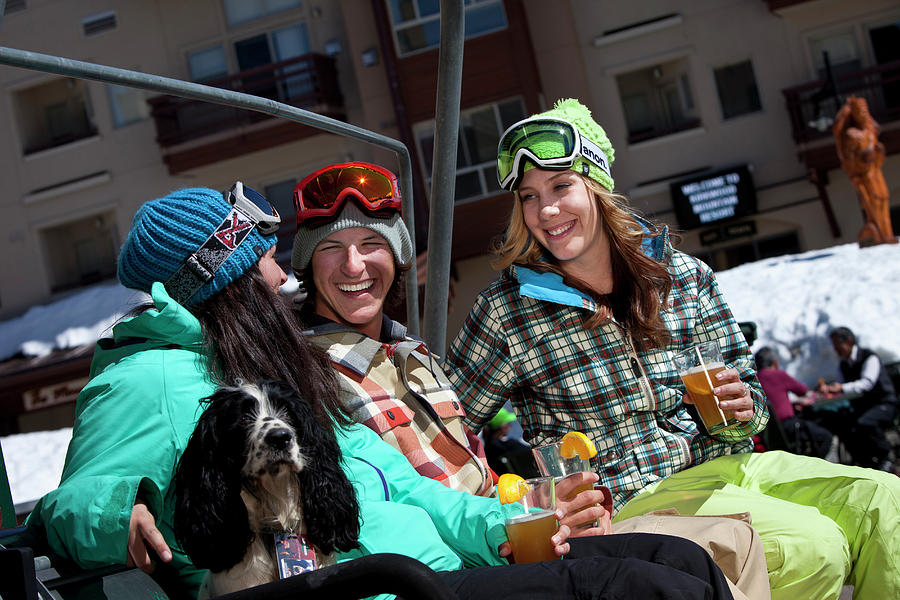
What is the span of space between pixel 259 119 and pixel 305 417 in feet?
73.3

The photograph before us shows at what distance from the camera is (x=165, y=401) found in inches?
93.3

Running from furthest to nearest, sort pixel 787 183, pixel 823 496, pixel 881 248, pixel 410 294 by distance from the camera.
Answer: pixel 787 183, pixel 881 248, pixel 410 294, pixel 823 496

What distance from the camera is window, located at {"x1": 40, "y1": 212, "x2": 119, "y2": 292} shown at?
85.2 ft

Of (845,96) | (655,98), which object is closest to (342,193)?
(845,96)

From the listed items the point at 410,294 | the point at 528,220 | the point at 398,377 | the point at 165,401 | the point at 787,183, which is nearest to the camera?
the point at 165,401

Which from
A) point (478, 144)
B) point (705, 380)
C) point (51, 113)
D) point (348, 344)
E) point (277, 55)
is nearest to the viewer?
point (705, 380)

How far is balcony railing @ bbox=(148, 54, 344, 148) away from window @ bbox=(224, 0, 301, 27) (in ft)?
5.85

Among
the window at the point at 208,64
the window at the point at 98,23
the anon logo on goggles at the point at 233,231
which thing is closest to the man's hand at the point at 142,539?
the anon logo on goggles at the point at 233,231

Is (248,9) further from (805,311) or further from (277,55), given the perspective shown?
(805,311)

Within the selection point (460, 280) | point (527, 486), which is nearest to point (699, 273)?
point (527, 486)

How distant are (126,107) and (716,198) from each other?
1587cm

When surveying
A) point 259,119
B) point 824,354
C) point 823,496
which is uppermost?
point 259,119

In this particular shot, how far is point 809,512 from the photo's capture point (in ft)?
9.55

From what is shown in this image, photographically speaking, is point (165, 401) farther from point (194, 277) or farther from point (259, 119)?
point (259, 119)
